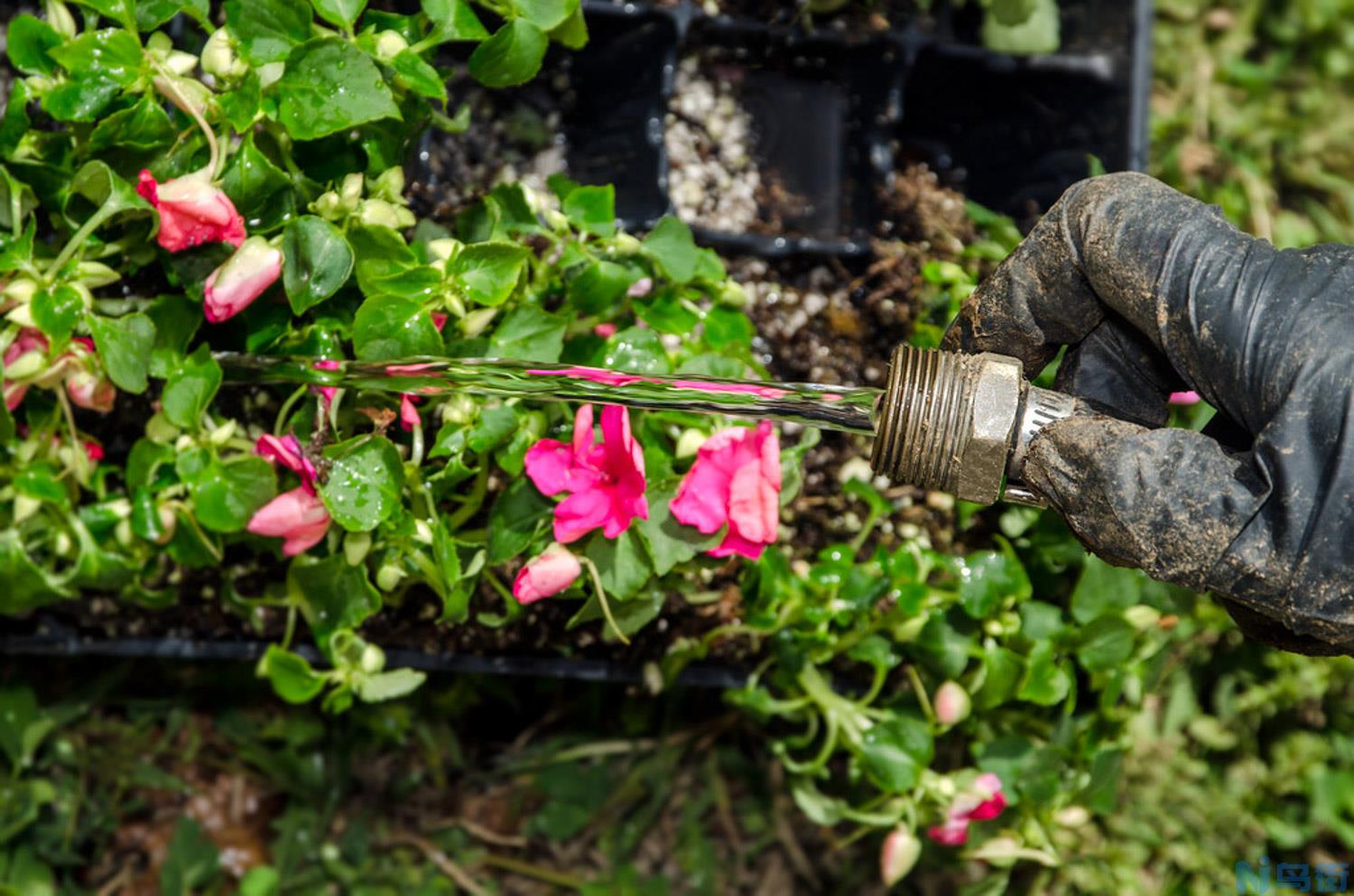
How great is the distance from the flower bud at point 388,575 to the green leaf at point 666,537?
0.17 meters

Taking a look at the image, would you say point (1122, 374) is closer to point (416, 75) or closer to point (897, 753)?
point (897, 753)

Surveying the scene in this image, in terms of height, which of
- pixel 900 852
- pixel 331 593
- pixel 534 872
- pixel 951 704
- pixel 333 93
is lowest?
pixel 534 872

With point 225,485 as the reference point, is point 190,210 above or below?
above

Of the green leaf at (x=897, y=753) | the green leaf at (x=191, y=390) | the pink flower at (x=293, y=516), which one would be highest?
the green leaf at (x=191, y=390)

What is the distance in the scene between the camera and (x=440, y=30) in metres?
0.78

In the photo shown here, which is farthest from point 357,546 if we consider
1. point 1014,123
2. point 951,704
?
point 1014,123

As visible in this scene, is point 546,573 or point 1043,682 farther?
point 1043,682

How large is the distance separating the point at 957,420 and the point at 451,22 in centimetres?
42

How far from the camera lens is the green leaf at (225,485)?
0.82m

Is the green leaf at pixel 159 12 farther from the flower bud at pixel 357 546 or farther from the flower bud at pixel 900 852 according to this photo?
the flower bud at pixel 900 852

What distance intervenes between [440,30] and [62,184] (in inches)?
11.2

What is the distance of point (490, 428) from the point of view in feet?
2.64

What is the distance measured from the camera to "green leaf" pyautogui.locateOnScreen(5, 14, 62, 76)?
2.53ft

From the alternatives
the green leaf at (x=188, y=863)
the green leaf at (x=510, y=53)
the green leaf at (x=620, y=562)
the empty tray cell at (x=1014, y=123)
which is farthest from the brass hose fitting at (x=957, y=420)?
the green leaf at (x=188, y=863)
